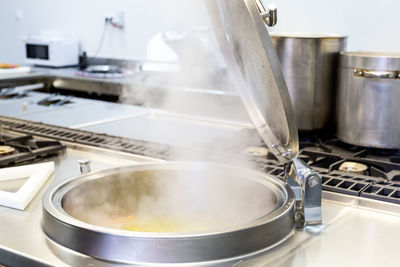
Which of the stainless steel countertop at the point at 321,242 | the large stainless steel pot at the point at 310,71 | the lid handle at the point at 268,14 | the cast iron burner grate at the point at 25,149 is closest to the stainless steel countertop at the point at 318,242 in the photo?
the stainless steel countertop at the point at 321,242

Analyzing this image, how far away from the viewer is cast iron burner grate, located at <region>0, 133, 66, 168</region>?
1.33 metres

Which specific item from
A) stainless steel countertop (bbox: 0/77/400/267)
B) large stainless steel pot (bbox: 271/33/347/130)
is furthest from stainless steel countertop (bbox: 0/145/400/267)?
large stainless steel pot (bbox: 271/33/347/130)

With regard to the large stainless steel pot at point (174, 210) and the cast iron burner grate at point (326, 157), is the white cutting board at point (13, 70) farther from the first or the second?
the large stainless steel pot at point (174, 210)

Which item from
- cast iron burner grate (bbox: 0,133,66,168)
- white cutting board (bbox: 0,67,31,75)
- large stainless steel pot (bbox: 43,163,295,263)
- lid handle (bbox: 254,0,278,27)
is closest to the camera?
large stainless steel pot (bbox: 43,163,295,263)

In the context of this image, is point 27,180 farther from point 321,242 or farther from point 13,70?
point 13,70

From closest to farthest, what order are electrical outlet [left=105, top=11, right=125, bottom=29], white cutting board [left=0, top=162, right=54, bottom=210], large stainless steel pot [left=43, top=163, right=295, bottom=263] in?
large stainless steel pot [left=43, top=163, right=295, bottom=263]
white cutting board [left=0, top=162, right=54, bottom=210]
electrical outlet [left=105, top=11, right=125, bottom=29]

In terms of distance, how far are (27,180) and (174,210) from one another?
1.16 ft

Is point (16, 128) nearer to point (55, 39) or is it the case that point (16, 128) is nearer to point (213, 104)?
point (213, 104)

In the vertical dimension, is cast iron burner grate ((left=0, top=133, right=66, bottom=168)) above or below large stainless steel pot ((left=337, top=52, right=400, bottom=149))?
below

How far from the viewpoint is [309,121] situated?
5.26 feet

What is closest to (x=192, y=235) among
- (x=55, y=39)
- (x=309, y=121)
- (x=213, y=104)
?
(x=309, y=121)

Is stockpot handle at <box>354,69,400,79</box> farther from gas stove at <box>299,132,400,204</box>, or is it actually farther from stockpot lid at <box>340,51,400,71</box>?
gas stove at <box>299,132,400,204</box>

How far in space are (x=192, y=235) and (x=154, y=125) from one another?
1.05m

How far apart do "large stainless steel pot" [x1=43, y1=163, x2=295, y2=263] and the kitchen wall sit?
1.42ft
